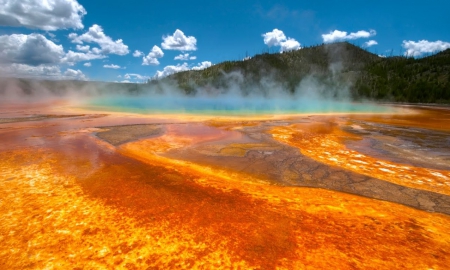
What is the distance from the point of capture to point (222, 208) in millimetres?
3684

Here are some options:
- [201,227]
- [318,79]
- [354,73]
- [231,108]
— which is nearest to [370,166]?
[201,227]

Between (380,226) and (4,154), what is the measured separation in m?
8.28

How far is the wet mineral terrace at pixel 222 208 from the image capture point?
2590mm

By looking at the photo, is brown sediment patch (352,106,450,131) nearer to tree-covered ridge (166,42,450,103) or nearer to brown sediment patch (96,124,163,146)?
brown sediment patch (96,124,163,146)

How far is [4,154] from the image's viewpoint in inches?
247

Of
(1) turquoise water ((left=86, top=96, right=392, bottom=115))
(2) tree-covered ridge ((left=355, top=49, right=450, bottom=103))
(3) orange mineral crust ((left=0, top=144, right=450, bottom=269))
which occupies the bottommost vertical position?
(3) orange mineral crust ((left=0, top=144, right=450, bottom=269))

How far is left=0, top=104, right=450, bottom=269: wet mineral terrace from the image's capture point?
259 cm

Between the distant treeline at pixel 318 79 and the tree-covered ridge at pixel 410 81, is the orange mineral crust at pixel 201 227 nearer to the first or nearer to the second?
the tree-covered ridge at pixel 410 81

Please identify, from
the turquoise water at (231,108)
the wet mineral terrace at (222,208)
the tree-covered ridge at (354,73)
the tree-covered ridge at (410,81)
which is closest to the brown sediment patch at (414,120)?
the turquoise water at (231,108)

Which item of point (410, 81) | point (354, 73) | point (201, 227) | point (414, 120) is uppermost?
point (354, 73)

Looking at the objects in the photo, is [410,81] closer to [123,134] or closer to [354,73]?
[354,73]

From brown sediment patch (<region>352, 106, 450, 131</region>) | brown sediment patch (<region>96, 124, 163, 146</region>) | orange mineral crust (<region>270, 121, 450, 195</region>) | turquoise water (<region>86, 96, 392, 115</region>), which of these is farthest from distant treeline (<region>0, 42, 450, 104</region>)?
brown sediment patch (<region>96, 124, 163, 146</region>)

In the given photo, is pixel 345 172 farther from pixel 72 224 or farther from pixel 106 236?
pixel 72 224

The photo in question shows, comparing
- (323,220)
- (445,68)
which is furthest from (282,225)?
(445,68)
